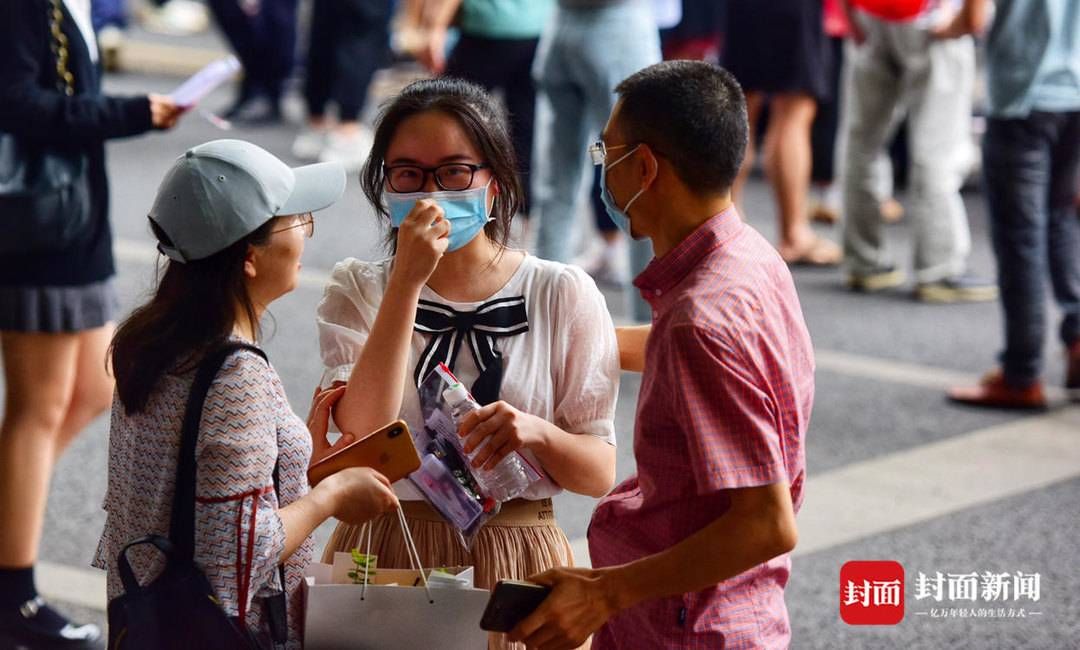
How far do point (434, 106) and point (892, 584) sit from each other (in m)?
2.47

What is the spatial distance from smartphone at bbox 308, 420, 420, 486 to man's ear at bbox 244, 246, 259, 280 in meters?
0.33

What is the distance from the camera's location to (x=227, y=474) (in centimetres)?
234

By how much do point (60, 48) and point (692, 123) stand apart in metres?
2.15

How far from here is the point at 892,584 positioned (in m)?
4.59

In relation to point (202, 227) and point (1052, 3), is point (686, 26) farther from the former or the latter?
point (202, 227)

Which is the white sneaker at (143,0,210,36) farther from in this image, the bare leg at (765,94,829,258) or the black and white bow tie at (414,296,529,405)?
the black and white bow tie at (414,296,529,405)

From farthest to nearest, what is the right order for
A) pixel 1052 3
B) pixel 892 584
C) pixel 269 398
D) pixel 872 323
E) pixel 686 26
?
1. pixel 686 26
2. pixel 872 323
3. pixel 1052 3
4. pixel 892 584
5. pixel 269 398

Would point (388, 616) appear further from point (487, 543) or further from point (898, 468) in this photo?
point (898, 468)

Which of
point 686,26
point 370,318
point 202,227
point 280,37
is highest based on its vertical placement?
point 202,227

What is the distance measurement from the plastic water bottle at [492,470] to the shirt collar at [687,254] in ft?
1.47

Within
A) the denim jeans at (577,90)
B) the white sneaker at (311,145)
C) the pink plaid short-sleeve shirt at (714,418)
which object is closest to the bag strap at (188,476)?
the pink plaid short-sleeve shirt at (714,418)

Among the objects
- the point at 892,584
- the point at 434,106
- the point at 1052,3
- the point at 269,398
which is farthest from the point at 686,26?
the point at 269,398

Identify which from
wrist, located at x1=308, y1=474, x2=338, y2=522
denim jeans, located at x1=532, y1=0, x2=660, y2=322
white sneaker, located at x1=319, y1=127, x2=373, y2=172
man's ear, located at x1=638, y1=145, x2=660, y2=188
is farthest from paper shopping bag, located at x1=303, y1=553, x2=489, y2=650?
white sneaker, located at x1=319, y1=127, x2=373, y2=172

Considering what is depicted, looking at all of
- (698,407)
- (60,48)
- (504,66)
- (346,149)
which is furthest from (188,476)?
(346,149)
